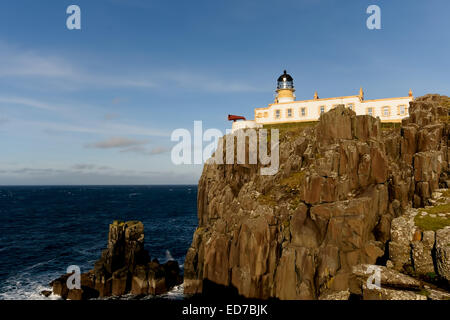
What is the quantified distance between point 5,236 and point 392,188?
73767 mm

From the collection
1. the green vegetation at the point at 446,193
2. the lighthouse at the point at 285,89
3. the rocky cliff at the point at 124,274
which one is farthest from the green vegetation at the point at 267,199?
the lighthouse at the point at 285,89

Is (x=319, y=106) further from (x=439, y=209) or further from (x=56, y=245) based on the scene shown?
(x=56, y=245)

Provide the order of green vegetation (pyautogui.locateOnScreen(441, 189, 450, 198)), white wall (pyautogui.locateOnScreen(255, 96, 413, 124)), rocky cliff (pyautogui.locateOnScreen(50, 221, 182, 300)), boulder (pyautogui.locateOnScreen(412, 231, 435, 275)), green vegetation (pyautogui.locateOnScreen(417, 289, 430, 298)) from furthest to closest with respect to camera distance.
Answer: white wall (pyautogui.locateOnScreen(255, 96, 413, 124)), rocky cliff (pyautogui.locateOnScreen(50, 221, 182, 300)), green vegetation (pyautogui.locateOnScreen(441, 189, 450, 198)), boulder (pyautogui.locateOnScreen(412, 231, 435, 275)), green vegetation (pyautogui.locateOnScreen(417, 289, 430, 298))

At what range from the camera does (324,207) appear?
93.2ft

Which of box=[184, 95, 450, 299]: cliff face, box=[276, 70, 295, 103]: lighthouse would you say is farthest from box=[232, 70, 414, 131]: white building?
box=[184, 95, 450, 299]: cliff face

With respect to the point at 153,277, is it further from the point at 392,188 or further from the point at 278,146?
the point at 392,188

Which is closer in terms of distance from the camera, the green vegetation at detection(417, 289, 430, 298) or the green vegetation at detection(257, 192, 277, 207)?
the green vegetation at detection(417, 289, 430, 298)

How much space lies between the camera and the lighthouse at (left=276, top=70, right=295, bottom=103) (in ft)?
202

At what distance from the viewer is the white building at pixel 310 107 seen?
164ft

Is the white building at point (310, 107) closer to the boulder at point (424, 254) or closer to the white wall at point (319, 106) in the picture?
the white wall at point (319, 106)

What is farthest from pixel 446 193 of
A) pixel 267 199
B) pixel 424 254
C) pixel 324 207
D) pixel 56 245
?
pixel 56 245

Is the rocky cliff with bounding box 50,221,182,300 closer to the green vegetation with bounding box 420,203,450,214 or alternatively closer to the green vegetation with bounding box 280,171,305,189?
the green vegetation with bounding box 280,171,305,189
